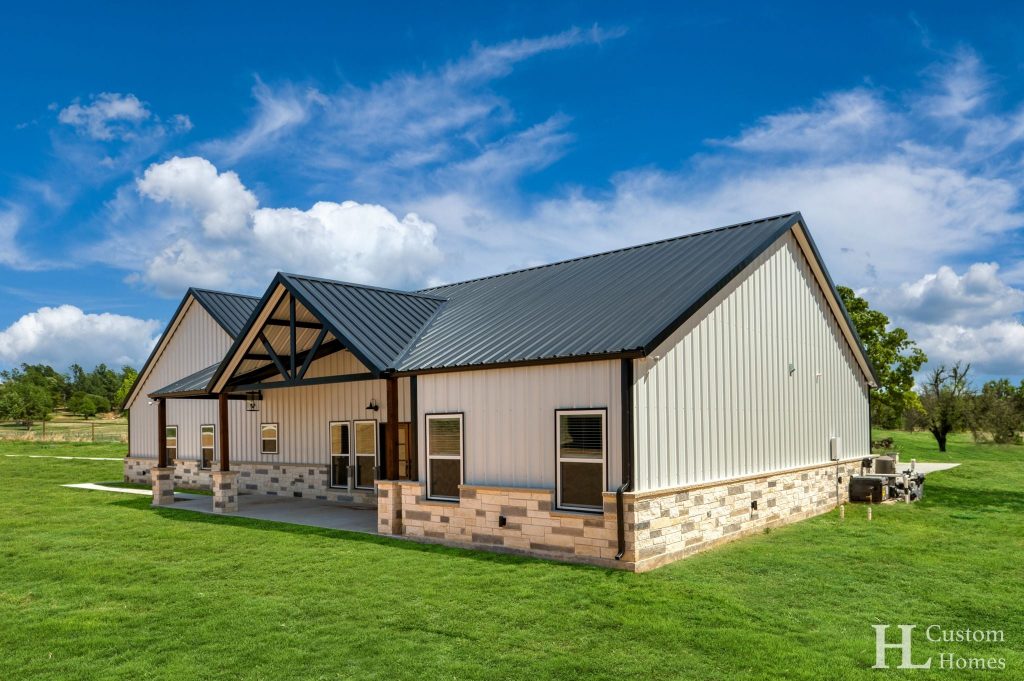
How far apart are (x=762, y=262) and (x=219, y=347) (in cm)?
1792

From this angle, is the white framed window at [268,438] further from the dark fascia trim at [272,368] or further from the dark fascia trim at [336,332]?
the dark fascia trim at [336,332]

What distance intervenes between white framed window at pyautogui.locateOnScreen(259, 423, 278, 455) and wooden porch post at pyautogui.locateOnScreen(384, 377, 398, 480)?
8736 mm

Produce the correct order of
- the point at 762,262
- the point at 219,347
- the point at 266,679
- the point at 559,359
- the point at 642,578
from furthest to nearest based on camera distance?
the point at 219,347
the point at 762,262
the point at 559,359
the point at 642,578
the point at 266,679

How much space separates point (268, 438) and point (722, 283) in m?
15.1

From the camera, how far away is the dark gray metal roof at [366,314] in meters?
15.7

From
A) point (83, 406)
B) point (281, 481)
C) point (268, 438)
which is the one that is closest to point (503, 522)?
point (281, 481)

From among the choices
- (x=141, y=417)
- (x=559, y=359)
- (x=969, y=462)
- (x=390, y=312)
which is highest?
(x=390, y=312)

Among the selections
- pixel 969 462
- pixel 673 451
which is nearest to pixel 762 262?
pixel 673 451

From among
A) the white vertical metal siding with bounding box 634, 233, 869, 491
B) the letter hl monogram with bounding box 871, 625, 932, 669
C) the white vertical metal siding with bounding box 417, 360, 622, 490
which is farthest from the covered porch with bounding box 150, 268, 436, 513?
the letter hl monogram with bounding box 871, 625, 932, 669

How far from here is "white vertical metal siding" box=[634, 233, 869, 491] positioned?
12.4 metres

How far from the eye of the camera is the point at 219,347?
2559 cm

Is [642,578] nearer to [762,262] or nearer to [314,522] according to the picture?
[762,262]

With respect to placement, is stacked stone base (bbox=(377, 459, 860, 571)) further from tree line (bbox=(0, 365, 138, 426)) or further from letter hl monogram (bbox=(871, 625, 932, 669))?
tree line (bbox=(0, 365, 138, 426))

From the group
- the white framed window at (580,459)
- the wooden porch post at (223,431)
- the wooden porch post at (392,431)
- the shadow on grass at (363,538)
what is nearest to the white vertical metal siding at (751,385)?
the white framed window at (580,459)
